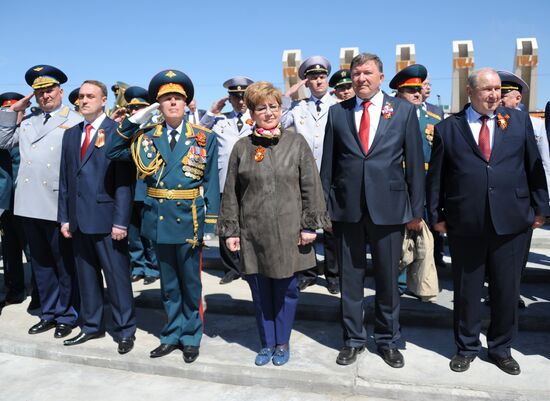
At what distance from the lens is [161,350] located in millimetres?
3746

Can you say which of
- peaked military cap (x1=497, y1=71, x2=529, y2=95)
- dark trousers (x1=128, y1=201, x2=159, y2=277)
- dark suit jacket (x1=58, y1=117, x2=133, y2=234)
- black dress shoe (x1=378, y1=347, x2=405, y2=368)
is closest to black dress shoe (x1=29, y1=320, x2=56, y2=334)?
dark suit jacket (x1=58, y1=117, x2=133, y2=234)

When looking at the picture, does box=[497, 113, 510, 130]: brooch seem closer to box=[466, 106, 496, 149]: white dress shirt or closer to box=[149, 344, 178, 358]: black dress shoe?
box=[466, 106, 496, 149]: white dress shirt

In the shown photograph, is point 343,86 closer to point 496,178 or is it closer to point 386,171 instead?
point 386,171

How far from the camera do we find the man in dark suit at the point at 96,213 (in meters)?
3.80

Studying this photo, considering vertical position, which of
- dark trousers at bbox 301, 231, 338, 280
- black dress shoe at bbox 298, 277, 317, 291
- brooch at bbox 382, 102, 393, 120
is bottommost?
black dress shoe at bbox 298, 277, 317, 291

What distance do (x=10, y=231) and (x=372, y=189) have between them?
3.70 metres

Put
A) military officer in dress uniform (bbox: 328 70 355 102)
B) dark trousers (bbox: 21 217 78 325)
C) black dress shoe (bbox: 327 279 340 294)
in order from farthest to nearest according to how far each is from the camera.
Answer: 1. military officer in dress uniform (bbox: 328 70 355 102)
2. black dress shoe (bbox: 327 279 340 294)
3. dark trousers (bbox: 21 217 78 325)

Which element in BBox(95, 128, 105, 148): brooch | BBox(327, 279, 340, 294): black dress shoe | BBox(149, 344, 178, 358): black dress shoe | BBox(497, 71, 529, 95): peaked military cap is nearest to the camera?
BBox(149, 344, 178, 358): black dress shoe

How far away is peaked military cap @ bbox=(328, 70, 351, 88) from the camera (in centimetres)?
500

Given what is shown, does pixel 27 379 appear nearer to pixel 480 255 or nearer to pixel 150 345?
pixel 150 345

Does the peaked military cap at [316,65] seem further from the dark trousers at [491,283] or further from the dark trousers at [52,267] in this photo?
the dark trousers at [52,267]

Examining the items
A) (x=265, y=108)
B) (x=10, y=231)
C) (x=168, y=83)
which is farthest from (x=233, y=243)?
(x=10, y=231)

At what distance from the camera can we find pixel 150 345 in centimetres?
398

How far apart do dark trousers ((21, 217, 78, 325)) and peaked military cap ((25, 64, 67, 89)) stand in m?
1.15
